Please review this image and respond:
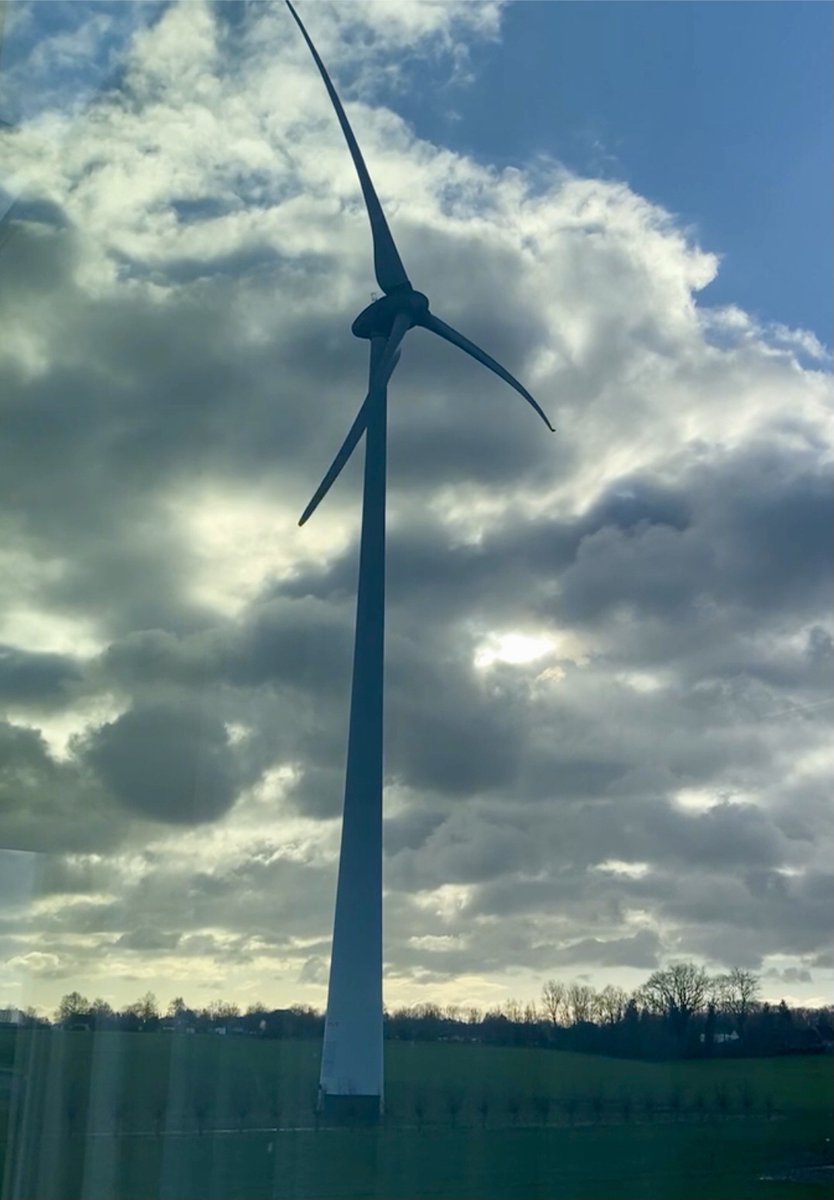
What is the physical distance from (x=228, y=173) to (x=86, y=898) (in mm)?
1611

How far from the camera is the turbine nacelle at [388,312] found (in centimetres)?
276

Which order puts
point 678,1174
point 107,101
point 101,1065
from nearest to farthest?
point 678,1174
point 101,1065
point 107,101

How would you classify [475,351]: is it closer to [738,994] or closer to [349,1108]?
[738,994]

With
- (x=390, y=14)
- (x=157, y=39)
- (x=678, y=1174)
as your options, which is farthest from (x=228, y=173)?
(x=678, y=1174)

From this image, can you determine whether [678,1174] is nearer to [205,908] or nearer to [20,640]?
[205,908]

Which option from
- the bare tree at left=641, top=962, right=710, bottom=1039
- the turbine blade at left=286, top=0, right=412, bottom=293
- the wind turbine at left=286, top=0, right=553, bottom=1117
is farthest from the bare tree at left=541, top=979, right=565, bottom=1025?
the turbine blade at left=286, top=0, right=412, bottom=293

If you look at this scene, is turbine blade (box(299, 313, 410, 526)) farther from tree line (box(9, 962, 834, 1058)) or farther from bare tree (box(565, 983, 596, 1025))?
bare tree (box(565, 983, 596, 1025))

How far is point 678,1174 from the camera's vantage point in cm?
183

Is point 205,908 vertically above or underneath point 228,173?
underneath

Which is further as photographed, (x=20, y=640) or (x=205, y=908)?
(x=205, y=908)

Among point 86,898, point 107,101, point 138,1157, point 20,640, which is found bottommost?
point 138,1157

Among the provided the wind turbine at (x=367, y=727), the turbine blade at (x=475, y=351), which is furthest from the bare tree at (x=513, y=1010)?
the turbine blade at (x=475, y=351)

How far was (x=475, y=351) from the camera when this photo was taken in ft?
8.99

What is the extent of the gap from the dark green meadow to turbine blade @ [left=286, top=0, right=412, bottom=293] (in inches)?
66.4
